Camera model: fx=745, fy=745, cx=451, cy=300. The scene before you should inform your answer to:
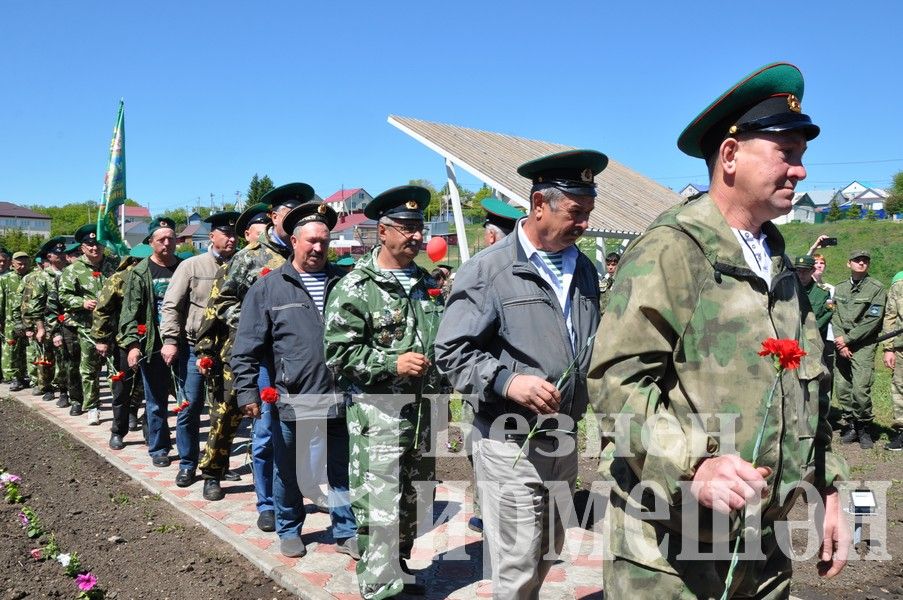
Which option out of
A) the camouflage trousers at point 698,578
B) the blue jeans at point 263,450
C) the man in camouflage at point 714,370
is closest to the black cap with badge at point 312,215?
the blue jeans at point 263,450

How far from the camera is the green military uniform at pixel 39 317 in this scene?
10680mm

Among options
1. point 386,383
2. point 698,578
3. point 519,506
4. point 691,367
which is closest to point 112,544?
point 386,383

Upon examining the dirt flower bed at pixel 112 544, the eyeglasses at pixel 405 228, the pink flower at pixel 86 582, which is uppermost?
the eyeglasses at pixel 405 228

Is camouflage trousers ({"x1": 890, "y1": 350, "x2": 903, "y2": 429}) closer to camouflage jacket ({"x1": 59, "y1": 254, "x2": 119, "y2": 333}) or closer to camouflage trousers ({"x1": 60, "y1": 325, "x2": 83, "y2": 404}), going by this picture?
camouflage jacket ({"x1": 59, "y1": 254, "x2": 119, "y2": 333})

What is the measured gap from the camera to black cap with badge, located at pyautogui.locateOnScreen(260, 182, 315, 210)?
5.75 meters

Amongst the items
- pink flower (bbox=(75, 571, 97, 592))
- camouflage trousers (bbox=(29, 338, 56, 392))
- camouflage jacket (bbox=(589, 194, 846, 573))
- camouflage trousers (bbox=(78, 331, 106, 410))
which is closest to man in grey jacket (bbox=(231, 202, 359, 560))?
pink flower (bbox=(75, 571, 97, 592))

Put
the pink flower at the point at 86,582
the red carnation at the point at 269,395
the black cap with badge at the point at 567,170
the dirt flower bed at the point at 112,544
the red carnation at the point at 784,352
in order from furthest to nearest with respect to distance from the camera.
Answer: the red carnation at the point at 269,395
the dirt flower bed at the point at 112,544
the pink flower at the point at 86,582
the black cap with badge at the point at 567,170
the red carnation at the point at 784,352

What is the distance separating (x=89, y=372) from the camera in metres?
9.41

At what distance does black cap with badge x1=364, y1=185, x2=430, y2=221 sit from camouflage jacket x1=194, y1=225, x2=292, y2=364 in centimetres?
155

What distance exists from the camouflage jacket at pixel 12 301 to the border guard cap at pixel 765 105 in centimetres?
1208

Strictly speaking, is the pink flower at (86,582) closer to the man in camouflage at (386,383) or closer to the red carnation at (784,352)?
the man in camouflage at (386,383)

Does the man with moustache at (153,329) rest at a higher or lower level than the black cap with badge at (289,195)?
lower

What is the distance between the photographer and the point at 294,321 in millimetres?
4816

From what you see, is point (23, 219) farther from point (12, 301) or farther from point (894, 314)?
point (894, 314)
